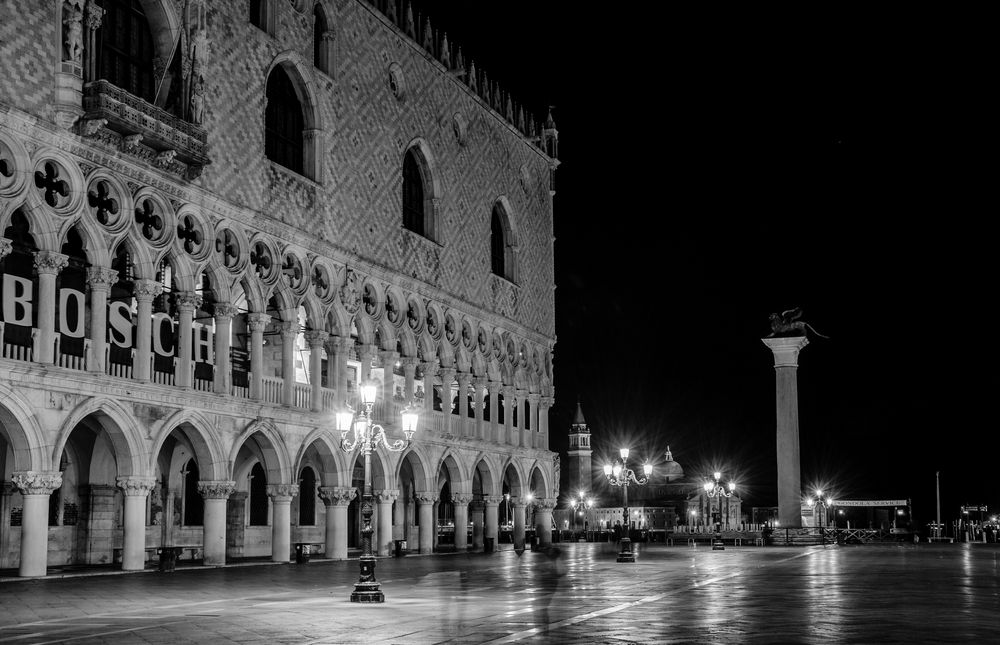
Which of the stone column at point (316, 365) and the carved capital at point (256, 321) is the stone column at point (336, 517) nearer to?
the stone column at point (316, 365)

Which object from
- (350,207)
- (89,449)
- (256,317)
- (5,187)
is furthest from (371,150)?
(5,187)

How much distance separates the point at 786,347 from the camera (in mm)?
44781

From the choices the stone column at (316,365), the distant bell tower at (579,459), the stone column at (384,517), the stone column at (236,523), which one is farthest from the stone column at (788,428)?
the distant bell tower at (579,459)

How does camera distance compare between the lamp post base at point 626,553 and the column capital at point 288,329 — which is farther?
the column capital at point 288,329

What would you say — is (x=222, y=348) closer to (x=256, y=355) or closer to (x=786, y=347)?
(x=256, y=355)

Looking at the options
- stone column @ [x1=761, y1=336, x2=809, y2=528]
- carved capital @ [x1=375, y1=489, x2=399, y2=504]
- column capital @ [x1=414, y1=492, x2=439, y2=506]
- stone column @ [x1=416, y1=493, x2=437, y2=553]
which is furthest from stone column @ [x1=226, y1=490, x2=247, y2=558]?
stone column @ [x1=761, y1=336, x2=809, y2=528]

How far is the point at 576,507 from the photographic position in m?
92.1

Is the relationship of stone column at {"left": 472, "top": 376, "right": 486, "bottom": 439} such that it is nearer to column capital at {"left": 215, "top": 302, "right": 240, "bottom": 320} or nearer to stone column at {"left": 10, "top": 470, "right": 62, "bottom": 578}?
column capital at {"left": 215, "top": 302, "right": 240, "bottom": 320}

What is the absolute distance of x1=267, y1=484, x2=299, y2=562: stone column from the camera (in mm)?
29656

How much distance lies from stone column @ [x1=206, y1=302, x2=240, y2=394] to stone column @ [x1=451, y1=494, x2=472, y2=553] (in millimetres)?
13572

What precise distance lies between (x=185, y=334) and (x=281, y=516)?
19.0 ft

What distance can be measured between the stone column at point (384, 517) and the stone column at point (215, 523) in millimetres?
8006

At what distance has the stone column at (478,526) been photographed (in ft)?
137

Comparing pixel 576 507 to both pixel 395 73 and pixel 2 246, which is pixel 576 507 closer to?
pixel 395 73
